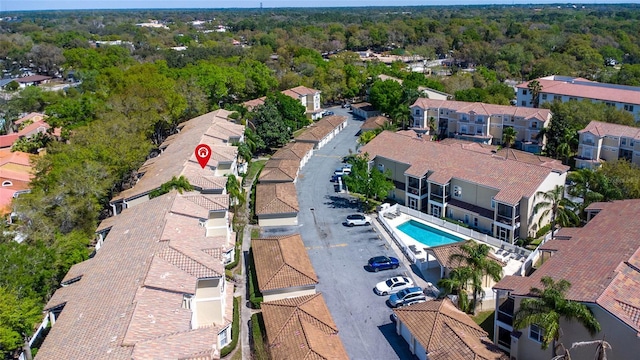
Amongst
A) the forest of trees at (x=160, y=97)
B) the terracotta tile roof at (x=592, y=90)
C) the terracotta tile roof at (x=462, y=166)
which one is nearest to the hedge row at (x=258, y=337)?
the forest of trees at (x=160, y=97)

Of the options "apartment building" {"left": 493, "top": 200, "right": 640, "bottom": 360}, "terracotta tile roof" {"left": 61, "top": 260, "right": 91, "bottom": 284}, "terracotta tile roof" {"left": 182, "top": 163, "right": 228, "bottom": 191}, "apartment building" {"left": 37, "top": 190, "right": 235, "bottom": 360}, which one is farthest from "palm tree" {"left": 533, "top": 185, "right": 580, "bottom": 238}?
"terracotta tile roof" {"left": 61, "top": 260, "right": 91, "bottom": 284}

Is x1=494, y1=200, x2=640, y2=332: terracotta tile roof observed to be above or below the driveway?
above

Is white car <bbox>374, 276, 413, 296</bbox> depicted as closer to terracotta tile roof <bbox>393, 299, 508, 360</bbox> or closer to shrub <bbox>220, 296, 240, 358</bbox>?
terracotta tile roof <bbox>393, 299, 508, 360</bbox>

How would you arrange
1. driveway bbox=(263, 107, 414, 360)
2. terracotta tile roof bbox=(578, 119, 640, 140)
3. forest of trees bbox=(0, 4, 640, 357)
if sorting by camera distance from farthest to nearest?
terracotta tile roof bbox=(578, 119, 640, 140)
forest of trees bbox=(0, 4, 640, 357)
driveway bbox=(263, 107, 414, 360)

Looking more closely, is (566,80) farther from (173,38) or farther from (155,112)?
(173,38)

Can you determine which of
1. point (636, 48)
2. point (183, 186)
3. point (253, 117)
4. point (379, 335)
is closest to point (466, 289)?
point (379, 335)

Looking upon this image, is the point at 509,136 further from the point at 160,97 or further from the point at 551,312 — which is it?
the point at 160,97
